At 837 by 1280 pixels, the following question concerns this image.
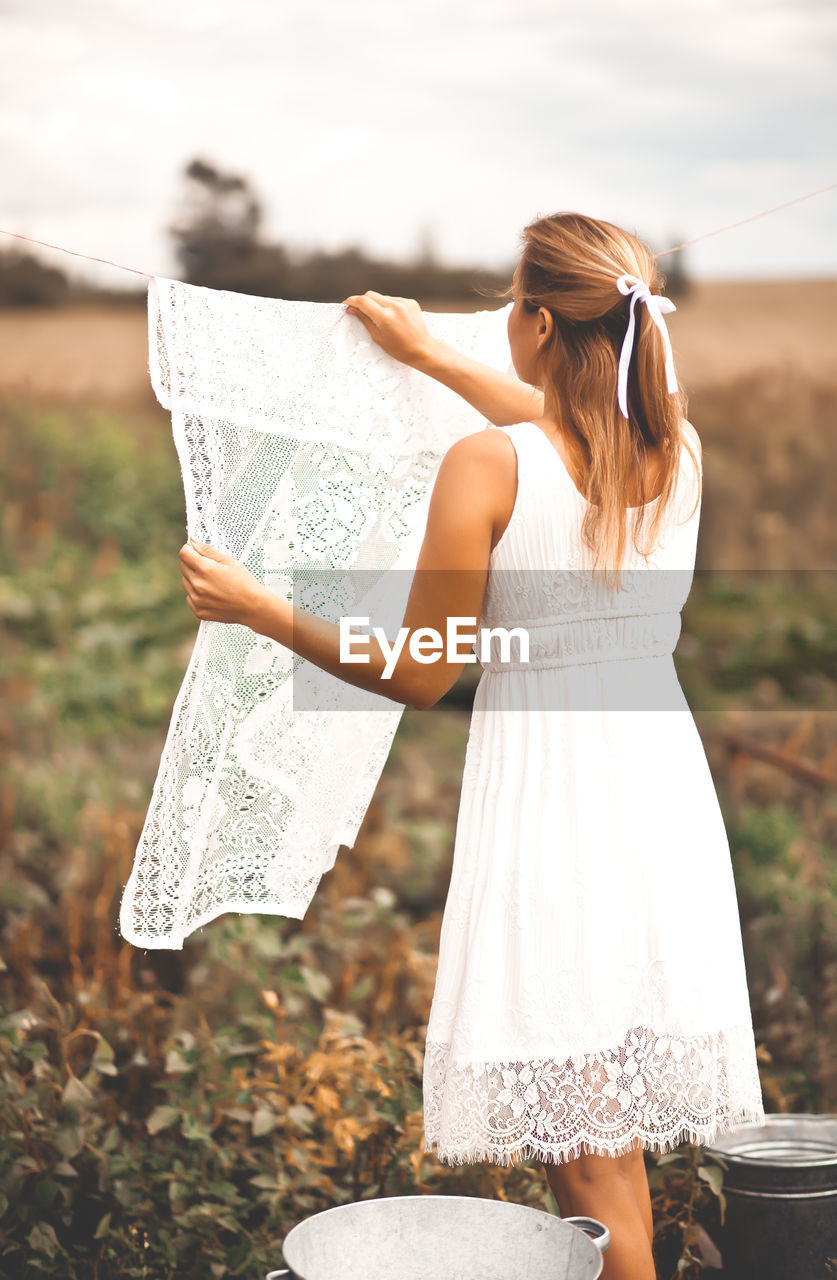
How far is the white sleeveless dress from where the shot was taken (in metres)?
1.80

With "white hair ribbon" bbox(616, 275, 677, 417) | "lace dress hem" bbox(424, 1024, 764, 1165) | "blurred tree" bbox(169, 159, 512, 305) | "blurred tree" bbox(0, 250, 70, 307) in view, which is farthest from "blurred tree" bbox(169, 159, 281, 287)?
"lace dress hem" bbox(424, 1024, 764, 1165)

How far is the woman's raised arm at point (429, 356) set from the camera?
7.32 ft

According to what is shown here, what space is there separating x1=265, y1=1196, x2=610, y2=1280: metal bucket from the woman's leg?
55 mm

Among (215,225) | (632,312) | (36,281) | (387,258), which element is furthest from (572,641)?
(36,281)

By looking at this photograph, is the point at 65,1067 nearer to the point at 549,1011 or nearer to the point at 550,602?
the point at 549,1011

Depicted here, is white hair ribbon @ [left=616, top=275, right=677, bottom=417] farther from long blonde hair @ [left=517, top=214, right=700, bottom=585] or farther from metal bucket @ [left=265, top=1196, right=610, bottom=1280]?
metal bucket @ [left=265, top=1196, right=610, bottom=1280]

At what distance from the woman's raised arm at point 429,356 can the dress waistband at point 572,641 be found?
50 cm

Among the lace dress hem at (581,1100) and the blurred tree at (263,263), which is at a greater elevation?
the blurred tree at (263,263)

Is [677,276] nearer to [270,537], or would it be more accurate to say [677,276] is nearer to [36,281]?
[36,281]

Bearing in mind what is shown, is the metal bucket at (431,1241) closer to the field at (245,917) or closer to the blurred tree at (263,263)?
the field at (245,917)

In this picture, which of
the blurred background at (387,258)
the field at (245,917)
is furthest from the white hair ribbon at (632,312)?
the blurred background at (387,258)

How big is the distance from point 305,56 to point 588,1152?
6.29 m

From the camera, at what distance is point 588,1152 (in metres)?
1.81

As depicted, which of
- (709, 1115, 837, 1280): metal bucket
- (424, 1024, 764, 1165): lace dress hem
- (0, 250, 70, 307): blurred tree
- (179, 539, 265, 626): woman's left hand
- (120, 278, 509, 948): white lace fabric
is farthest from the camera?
(0, 250, 70, 307): blurred tree
